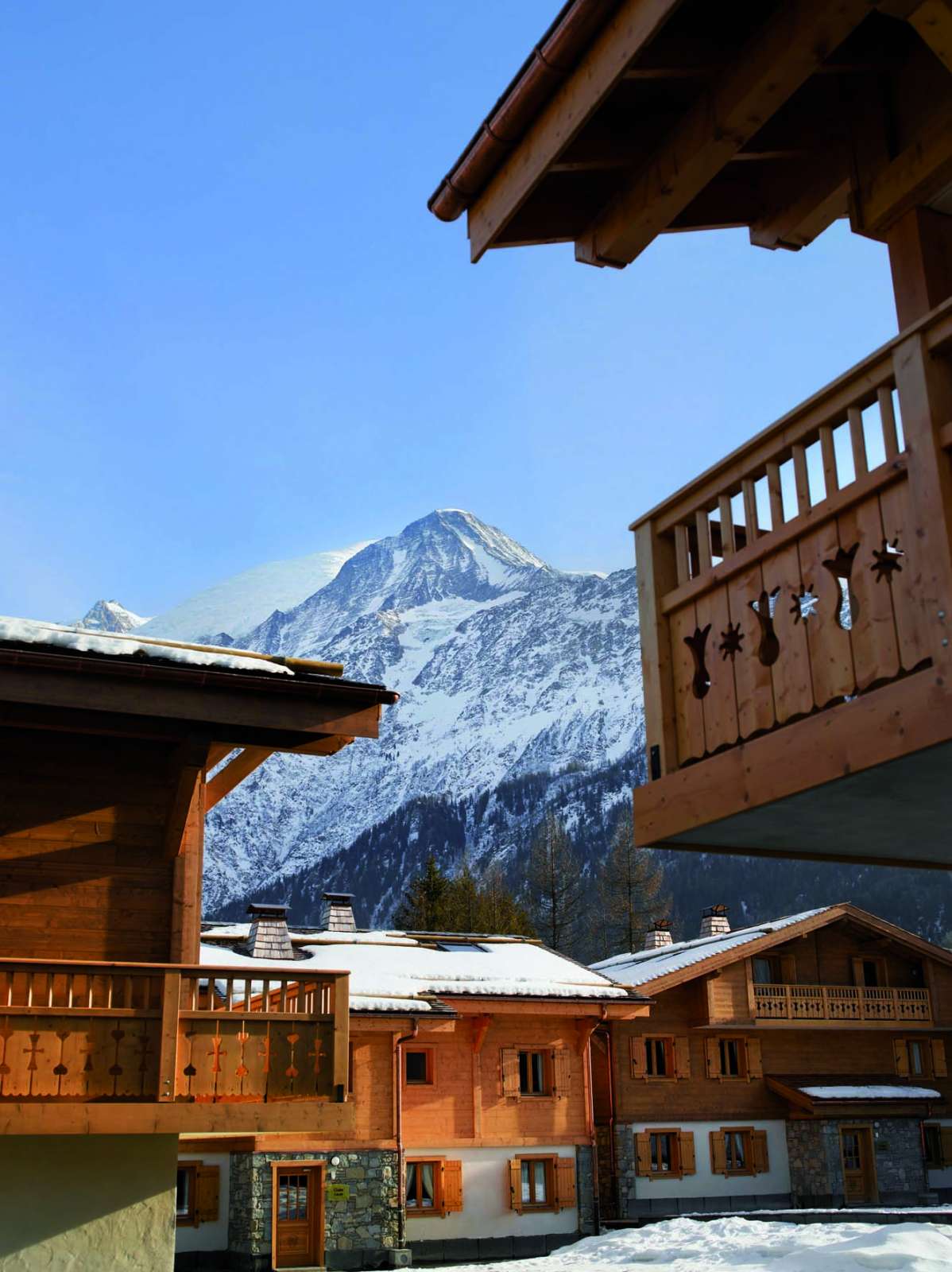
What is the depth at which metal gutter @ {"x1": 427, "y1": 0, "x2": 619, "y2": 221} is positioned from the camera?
15.1 feet

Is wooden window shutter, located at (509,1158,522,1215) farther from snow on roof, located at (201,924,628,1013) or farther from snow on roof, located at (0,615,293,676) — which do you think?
snow on roof, located at (0,615,293,676)

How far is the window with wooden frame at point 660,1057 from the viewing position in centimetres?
3169

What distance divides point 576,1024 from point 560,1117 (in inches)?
75.6

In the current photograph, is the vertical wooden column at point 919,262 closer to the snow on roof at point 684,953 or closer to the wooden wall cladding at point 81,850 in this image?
the wooden wall cladding at point 81,850

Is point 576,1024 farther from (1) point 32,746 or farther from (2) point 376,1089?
(1) point 32,746

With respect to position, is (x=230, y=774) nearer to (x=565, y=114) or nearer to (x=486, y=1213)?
(x=565, y=114)

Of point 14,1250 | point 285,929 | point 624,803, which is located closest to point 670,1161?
point 285,929

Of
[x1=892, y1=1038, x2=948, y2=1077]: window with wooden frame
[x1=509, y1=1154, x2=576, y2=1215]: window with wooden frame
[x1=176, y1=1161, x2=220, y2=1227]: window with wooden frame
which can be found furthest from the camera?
[x1=892, y1=1038, x2=948, y2=1077]: window with wooden frame

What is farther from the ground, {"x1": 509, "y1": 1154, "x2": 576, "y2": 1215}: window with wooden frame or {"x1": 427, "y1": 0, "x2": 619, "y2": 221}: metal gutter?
{"x1": 427, "y1": 0, "x2": 619, "y2": 221}: metal gutter

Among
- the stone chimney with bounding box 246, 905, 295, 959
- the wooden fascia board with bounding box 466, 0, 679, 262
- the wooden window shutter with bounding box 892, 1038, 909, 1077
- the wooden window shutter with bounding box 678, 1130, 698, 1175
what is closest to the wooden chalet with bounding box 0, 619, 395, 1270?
the wooden fascia board with bounding box 466, 0, 679, 262

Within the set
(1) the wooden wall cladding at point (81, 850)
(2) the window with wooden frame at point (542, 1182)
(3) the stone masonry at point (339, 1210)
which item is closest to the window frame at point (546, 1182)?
(2) the window with wooden frame at point (542, 1182)

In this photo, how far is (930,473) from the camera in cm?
387

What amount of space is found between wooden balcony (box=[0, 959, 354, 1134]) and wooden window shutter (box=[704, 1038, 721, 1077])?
80.0 feet

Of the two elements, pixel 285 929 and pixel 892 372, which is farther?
pixel 285 929
